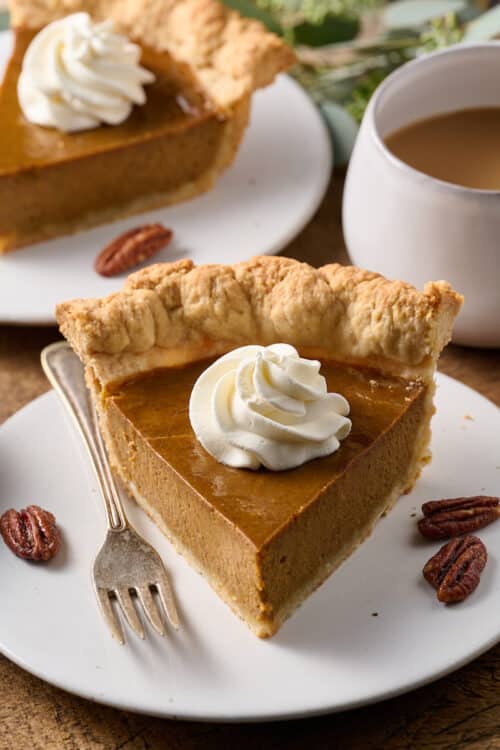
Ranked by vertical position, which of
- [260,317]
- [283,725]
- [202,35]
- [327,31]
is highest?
[202,35]

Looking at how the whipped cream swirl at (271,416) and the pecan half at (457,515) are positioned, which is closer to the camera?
the whipped cream swirl at (271,416)

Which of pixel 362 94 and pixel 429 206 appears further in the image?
pixel 362 94

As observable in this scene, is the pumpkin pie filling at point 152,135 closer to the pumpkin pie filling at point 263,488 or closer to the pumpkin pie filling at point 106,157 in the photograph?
the pumpkin pie filling at point 106,157

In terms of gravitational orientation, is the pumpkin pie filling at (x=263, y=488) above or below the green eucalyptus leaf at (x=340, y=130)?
above

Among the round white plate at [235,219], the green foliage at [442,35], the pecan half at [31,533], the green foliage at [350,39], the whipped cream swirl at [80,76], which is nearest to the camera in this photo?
the pecan half at [31,533]

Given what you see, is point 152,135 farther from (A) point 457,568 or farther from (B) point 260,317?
(A) point 457,568

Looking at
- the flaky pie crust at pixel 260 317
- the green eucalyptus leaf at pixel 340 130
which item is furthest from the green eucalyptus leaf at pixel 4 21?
the flaky pie crust at pixel 260 317

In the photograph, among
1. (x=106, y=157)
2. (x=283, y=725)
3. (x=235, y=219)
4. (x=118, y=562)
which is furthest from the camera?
(x=106, y=157)

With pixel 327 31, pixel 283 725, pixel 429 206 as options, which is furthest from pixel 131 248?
pixel 283 725
